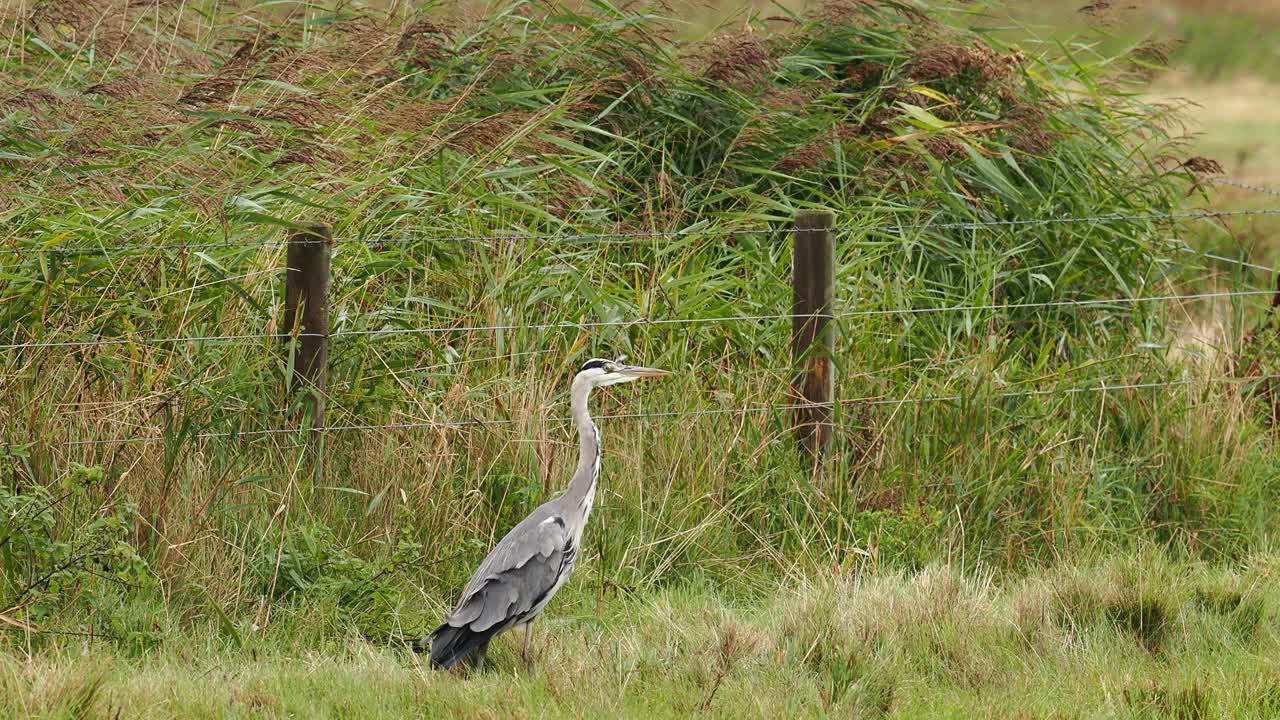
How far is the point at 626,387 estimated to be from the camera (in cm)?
661

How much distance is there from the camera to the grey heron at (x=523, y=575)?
4.83 meters

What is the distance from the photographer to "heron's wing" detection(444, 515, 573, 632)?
15.9 ft

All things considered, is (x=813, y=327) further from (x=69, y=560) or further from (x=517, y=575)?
(x=69, y=560)

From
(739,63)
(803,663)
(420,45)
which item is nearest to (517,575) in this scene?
(803,663)

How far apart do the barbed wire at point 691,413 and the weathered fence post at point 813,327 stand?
0.05m

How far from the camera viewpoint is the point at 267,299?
6477 millimetres

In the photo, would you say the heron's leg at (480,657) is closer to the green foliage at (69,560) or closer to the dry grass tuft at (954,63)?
the green foliage at (69,560)

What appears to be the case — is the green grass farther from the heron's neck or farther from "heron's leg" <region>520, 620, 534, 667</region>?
the heron's neck

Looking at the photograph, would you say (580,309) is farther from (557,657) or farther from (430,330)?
(557,657)

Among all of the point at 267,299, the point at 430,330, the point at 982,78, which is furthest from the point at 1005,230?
the point at 267,299

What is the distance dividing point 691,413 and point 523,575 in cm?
166

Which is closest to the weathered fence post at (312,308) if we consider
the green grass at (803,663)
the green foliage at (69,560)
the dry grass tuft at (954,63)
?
the green foliage at (69,560)

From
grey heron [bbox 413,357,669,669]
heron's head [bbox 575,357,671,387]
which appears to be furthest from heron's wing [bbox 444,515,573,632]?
heron's head [bbox 575,357,671,387]

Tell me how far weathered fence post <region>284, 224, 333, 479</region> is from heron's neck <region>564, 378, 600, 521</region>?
1239mm
